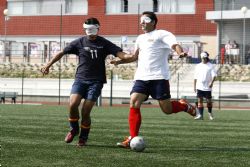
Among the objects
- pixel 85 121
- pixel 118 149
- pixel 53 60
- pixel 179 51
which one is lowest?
pixel 118 149

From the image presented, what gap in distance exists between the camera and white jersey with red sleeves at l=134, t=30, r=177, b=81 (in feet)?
36.6

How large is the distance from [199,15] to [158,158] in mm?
46178

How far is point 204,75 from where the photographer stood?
2145cm

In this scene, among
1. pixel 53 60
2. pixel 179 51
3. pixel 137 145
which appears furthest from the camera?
pixel 53 60

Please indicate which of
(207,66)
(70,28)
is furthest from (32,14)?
(207,66)

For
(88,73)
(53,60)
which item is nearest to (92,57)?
(88,73)

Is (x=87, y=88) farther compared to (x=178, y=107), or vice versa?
(x=178, y=107)

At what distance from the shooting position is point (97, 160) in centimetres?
899

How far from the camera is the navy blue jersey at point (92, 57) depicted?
1134 cm

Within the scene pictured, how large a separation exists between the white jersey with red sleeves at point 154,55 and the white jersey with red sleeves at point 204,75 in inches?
406

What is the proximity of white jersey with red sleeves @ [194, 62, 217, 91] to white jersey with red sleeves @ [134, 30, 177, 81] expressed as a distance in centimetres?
1031

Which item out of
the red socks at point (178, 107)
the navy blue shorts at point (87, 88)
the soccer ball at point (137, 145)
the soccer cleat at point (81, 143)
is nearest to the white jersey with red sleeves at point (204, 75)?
the red socks at point (178, 107)

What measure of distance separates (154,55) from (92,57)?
1018 millimetres

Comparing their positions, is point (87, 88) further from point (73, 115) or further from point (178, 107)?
point (178, 107)
